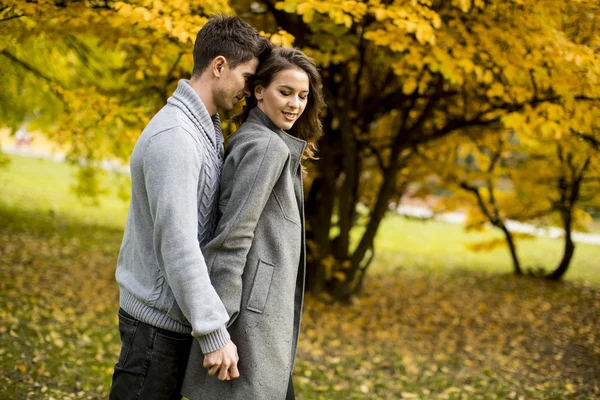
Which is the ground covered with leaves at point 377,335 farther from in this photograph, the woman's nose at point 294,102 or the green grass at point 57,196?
the woman's nose at point 294,102

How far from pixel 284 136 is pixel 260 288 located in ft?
1.86

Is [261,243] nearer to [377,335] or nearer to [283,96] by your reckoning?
[283,96]

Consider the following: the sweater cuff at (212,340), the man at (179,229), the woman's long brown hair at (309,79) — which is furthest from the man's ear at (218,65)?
the sweater cuff at (212,340)

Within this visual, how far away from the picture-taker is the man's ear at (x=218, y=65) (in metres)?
1.89

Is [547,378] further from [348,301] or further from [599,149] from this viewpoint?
[348,301]

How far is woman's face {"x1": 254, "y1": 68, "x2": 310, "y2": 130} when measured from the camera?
6.74 ft

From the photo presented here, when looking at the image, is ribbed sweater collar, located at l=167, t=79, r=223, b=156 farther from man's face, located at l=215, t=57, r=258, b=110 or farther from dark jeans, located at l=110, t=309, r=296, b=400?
dark jeans, located at l=110, t=309, r=296, b=400

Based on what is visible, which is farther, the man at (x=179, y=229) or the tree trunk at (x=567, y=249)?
the tree trunk at (x=567, y=249)

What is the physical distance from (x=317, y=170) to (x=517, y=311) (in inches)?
136

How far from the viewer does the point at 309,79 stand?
2168 millimetres

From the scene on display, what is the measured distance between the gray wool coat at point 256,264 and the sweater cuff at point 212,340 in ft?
0.33

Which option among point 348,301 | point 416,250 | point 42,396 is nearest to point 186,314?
point 42,396

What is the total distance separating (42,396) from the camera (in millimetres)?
3766

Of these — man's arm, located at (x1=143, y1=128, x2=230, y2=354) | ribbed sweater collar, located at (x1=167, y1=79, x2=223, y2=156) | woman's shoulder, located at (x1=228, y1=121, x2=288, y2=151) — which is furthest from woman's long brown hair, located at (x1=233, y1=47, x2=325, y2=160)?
man's arm, located at (x1=143, y1=128, x2=230, y2=354)
